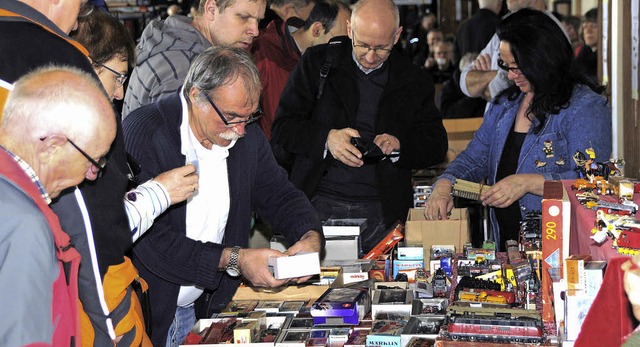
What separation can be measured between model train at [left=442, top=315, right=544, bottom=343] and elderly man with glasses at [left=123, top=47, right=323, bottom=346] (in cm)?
73

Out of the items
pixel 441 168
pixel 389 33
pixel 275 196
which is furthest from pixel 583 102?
pixel 441 168

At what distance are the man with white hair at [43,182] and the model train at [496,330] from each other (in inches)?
42.8

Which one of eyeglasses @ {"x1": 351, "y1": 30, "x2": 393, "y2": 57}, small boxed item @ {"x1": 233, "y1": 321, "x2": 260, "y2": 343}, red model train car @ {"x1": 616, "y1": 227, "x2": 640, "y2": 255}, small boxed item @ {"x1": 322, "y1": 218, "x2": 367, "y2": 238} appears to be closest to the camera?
red model train car @ {"x1": 616, "y1": 227, "x2": 640, "y2": 255}

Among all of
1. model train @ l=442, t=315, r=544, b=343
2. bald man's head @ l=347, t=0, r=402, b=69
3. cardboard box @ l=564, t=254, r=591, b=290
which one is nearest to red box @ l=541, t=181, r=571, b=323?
model train @ l=442, t=315, r=544, b=343

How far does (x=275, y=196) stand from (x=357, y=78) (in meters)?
0.98

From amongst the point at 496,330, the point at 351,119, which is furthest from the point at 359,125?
the point at 496,330

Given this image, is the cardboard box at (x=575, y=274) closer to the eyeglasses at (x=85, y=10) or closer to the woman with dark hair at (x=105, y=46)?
the woman with dark hair at (x=105, y=46)

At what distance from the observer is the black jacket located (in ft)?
13.5

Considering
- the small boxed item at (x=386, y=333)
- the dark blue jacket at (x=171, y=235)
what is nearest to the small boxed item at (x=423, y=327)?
the small boxed item at (x=386, y=333)

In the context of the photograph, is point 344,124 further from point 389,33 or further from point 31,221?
point 31,221

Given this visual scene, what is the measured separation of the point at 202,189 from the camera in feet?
10.1

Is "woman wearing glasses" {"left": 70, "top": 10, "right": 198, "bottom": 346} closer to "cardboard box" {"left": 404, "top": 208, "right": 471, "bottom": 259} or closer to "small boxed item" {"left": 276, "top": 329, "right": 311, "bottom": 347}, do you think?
"small boxed item" {"left": 276, "top": 329, "right": 311, "bottom": 347}

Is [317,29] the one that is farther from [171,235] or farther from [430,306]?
[430,306]

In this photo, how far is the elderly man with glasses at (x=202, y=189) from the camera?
2959 millimetres
